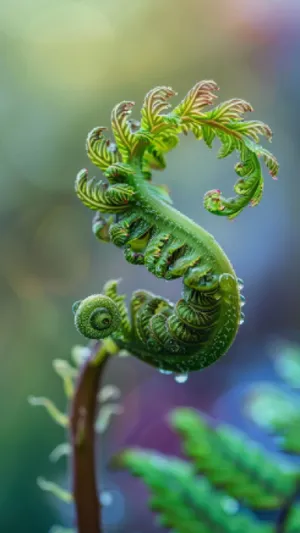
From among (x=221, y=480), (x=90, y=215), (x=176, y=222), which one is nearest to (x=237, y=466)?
(x=221, y=480)

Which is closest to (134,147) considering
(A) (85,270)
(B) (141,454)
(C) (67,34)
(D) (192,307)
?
(D) (192,307)

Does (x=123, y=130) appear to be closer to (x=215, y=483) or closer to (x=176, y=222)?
(x=176, y=222)

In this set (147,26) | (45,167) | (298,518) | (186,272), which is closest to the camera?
(186,272)

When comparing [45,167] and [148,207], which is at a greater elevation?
[45,167]

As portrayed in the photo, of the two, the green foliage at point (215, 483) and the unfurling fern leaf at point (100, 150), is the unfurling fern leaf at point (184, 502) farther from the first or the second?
the unfurling fern leaf at point (100, 150)

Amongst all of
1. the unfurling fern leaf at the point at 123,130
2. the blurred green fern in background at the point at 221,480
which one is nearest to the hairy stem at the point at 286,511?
the blurred green fern in background at the point at 221,480

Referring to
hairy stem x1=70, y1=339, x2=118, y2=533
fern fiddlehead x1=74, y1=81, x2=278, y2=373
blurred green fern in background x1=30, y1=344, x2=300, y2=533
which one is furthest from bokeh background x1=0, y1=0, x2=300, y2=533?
fern fiddlehead x1=74, y1=81, x2=278, y2=373

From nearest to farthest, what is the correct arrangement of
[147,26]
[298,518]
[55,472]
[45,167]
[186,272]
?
[186,272] → [298,518] → [55,472] → [45,167] → [147,26]

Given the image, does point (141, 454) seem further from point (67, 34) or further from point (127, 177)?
point (67, 34)
